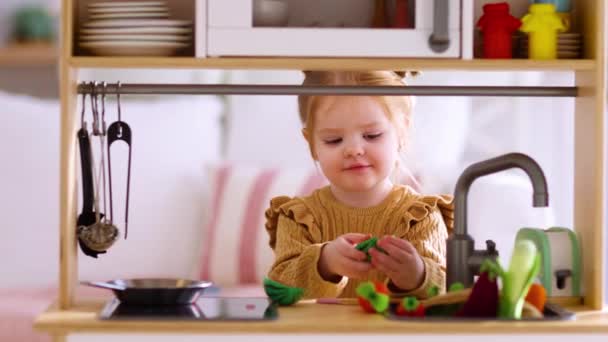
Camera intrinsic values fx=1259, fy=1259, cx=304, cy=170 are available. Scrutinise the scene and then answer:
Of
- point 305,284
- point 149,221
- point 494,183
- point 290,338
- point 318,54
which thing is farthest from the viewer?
point 149,221

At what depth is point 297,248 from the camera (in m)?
2.31

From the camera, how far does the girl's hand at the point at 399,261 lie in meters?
2.10

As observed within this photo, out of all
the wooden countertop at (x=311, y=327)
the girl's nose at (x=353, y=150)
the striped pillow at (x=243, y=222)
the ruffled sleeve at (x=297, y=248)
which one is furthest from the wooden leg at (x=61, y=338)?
the striped pillow at (x=243, y=222)

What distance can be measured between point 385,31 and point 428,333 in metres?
0.50

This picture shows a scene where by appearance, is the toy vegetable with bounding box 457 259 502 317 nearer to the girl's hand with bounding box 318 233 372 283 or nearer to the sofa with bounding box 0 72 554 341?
the girl's hand with bounding box 318 233 372 283

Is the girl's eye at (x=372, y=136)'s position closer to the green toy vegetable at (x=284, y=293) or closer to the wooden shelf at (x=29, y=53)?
the green toy vegetable at (x=284, y=293)

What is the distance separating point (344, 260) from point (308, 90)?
29 cm

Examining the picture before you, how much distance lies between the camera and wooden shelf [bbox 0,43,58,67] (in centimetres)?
483

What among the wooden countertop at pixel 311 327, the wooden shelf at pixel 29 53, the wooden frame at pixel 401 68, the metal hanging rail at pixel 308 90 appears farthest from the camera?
the wooden shelf at pixel 29 53

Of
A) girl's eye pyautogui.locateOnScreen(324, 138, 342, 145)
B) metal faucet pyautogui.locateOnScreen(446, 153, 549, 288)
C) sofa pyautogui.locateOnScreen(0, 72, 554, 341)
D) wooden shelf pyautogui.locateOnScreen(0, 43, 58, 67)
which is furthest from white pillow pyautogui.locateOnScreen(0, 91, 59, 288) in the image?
metal faucet pyautogui.locateOnScreen(446, 153, 549, 288)

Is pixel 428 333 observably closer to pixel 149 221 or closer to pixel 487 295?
pixel 487 295

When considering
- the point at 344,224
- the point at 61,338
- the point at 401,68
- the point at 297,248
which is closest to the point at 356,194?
the point at 344,224

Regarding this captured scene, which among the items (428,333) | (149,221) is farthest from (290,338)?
(149,221)

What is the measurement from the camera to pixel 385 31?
2.05 meters
